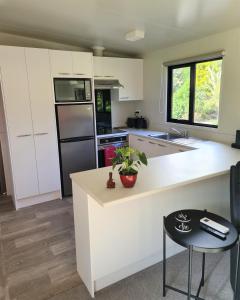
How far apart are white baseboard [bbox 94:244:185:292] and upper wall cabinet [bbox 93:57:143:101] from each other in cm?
290

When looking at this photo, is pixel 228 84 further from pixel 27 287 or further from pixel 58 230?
pixel 27 287

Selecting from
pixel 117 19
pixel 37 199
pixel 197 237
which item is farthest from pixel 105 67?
pixel 197 237

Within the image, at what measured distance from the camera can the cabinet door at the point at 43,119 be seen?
3182 mm

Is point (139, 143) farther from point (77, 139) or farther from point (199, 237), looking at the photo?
point (199, 237)

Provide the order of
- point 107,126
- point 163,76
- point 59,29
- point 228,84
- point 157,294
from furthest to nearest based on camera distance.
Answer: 1. point 107,126
2. point 163,76
3. point 59,29
4. point 228,84
5. point 157,294

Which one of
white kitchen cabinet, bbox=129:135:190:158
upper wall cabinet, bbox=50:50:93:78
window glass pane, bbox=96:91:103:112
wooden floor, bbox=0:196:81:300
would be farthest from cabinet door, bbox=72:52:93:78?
wooden floor, bbox=0:196:81:300

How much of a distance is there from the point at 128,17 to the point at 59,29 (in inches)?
45.5

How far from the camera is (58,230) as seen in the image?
2775 millimetres

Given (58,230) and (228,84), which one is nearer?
(58,230)

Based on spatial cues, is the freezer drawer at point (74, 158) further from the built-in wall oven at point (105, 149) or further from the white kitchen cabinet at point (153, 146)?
the white kitchen cabinet at point (153, 146)

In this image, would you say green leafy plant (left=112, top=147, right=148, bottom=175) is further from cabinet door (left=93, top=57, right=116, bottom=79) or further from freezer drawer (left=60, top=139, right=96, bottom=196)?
cabinet door (left=93, top=57, right=116, bottom=79)

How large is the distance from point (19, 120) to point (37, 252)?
173 centimetres

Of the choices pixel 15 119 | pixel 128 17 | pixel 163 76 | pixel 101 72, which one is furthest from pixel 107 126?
pixel 128 17

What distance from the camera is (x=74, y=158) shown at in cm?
371
